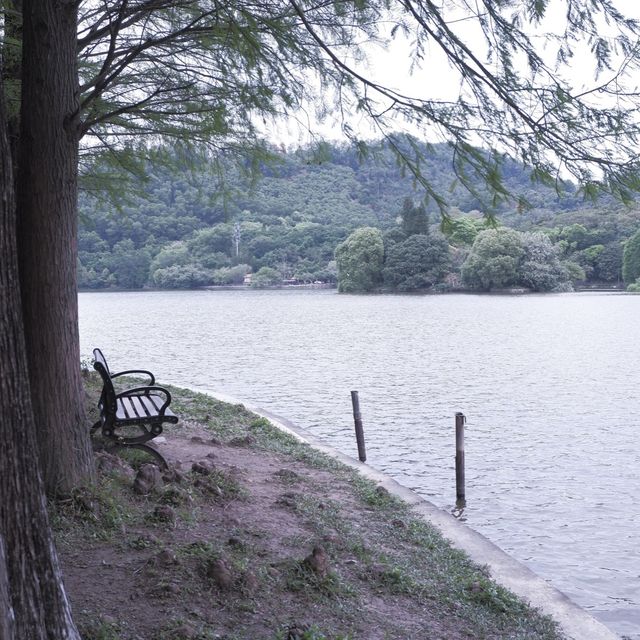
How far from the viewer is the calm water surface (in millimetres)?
8734

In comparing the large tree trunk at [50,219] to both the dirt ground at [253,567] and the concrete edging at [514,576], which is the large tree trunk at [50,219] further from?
the concrete edging at [514,576]

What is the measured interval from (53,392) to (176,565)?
5.01 ft

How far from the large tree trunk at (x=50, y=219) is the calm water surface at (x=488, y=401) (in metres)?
4.83

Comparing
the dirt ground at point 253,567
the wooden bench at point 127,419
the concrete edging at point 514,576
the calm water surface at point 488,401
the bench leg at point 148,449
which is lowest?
the calm water surface at point 488,401

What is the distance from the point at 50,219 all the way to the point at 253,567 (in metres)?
2.65

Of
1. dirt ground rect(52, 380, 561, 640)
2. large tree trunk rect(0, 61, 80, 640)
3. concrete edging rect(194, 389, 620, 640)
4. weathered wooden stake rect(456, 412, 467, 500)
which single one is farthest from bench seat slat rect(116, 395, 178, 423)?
weathered wooden stake rect(456, 412, 467, 500)

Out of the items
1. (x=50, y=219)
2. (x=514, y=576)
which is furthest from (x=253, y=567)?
(x=50, y=219)

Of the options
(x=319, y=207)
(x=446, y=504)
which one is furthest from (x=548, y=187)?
(x=319, y=207)

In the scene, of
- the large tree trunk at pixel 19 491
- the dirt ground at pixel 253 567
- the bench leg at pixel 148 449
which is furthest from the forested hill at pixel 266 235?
the large tree trunk at pixel 19 491

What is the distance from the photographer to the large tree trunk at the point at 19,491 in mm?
2729

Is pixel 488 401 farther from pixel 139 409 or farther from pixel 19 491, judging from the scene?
pixel 19 491

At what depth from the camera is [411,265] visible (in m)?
81.8

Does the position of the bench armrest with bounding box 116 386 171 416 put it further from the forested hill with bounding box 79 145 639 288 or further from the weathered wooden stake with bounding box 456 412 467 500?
the forested hill with bounding box 79 145 639 288

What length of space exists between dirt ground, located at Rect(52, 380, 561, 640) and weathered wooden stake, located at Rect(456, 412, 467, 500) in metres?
2.54
